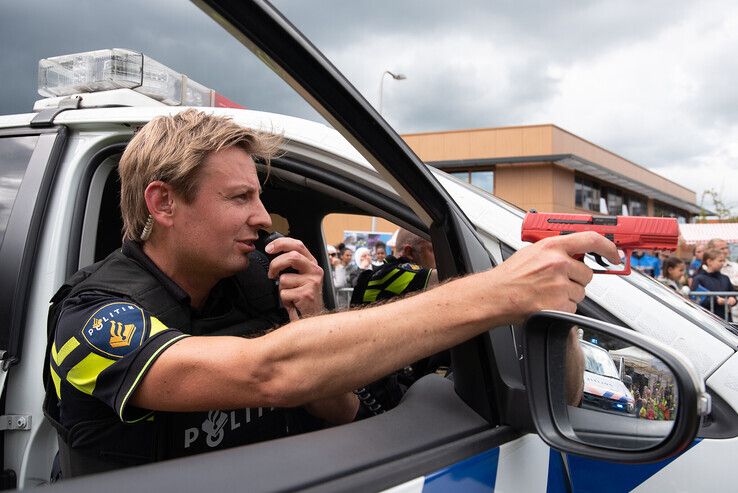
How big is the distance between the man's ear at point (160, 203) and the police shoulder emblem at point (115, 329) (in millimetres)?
327

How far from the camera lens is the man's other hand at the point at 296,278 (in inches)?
63.6

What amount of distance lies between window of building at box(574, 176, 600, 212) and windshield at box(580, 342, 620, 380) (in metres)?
30.5

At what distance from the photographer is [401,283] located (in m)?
2.71

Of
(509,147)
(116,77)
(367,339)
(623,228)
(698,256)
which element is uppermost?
(509,147)

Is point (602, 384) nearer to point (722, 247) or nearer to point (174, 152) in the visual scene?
point (174, 152)

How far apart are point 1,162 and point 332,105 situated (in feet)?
4.91

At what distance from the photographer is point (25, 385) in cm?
176

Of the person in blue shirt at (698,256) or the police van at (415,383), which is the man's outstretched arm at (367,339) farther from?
the person in blue shirt at (698,256)

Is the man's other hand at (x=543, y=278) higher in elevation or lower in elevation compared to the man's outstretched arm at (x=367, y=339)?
higher

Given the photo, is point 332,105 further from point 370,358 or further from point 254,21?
point 370,358

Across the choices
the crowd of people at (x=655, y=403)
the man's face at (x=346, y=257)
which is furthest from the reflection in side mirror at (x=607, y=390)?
the man's face at (x=346, y=257)

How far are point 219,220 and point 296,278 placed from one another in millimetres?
292

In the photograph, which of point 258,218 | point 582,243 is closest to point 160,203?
point 258,218

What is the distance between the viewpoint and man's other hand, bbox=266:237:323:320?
162 centimetres
